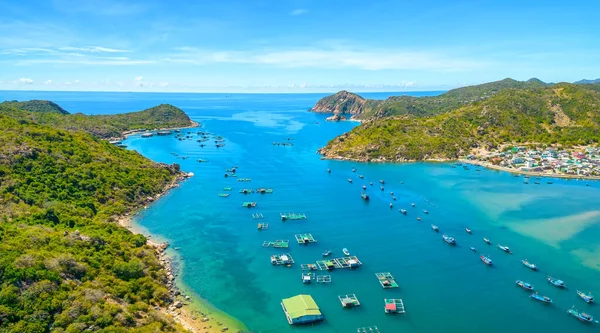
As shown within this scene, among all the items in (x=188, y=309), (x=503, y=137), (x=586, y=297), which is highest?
(x=503, y=137)

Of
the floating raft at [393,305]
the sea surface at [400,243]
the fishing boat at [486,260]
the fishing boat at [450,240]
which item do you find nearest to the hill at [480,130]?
the sea surface at [400,243]

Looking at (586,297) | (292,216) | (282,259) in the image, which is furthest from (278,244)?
(586,297)

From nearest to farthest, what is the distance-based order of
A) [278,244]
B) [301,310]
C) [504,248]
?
[301,310], [504,248], [278,244]

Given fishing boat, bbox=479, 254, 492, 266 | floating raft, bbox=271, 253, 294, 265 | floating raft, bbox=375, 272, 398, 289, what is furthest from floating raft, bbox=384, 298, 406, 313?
fishing boat, bbox=479, 254, 492, 266

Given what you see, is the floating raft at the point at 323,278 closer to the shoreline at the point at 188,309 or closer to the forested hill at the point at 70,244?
the shoreline at the point at 188,309

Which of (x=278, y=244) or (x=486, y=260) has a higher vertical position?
(x=486, y=260)

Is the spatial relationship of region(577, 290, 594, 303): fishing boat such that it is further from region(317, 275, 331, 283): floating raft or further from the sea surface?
region(317, 275, 331, 283): floating raft

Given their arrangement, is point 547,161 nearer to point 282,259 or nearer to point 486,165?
point 486,165
